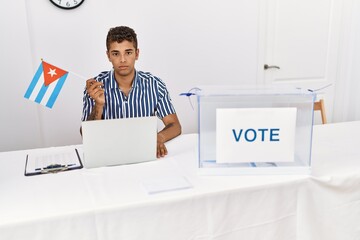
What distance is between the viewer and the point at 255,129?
1208 mm

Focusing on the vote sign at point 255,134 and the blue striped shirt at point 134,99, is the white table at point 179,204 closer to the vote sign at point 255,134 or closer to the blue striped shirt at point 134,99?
the vote sign at point 255,134

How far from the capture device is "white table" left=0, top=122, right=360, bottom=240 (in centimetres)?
100

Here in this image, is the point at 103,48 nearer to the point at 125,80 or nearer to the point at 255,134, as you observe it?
the point at 125,80

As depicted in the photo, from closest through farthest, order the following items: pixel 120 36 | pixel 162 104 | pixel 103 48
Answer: pixel 120 36 → pixel 162 104 → pixel 103 48

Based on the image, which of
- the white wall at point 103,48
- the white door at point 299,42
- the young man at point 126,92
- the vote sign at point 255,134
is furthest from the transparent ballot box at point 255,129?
the white door at point 299,42

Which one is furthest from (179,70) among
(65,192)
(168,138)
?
(65,192)

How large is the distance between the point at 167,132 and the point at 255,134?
0.61 meters

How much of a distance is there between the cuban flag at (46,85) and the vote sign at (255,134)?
69cm

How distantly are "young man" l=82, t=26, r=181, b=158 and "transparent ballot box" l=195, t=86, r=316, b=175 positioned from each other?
1.34ft

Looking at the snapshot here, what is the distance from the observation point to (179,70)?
2982 millimetres

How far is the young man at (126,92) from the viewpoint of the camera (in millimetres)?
1671

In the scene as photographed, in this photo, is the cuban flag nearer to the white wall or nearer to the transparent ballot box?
the transparent ballot box

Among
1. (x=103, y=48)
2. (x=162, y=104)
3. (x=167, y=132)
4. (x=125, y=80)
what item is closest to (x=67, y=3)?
(x=103, y=48)

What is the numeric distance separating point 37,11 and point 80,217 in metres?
1.99
